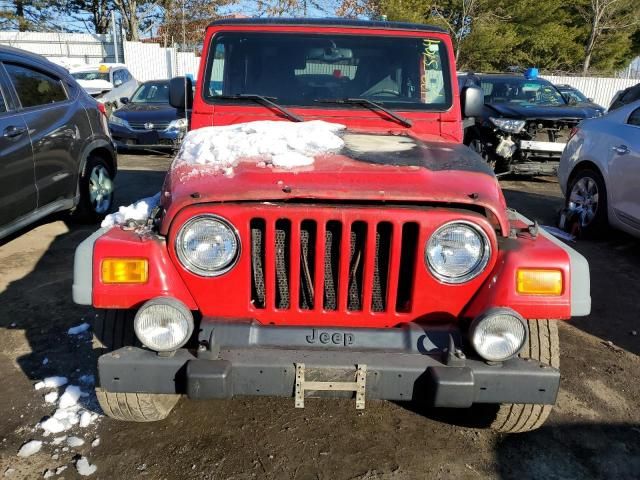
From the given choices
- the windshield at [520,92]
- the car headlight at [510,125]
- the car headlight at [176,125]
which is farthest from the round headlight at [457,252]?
the car headlight at [176,125]

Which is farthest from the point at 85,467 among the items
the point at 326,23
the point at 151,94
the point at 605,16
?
the point at 605,16

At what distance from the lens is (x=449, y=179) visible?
2.44 metres

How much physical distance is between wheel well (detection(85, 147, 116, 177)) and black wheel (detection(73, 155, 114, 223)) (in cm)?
2

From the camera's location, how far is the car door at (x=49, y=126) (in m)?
4.89

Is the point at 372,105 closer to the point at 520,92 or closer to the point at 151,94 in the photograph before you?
the point at 520,92

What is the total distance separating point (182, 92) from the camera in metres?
3.88

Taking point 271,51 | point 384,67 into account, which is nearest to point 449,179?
point 384,67

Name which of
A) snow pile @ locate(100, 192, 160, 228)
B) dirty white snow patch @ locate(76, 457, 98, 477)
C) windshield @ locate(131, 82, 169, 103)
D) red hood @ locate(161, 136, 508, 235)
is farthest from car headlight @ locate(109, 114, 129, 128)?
dirty white snow patch @ locate(76, 457, 98, 477)

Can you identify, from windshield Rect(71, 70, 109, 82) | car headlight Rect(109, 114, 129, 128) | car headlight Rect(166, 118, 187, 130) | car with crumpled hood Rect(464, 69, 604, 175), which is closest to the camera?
car with crumpled hood Rect(464, 69, 604, 175)

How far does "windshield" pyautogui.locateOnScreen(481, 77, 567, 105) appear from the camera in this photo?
32.5ft

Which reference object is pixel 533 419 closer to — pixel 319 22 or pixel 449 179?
pixel 449 179

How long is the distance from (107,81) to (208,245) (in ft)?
51.1

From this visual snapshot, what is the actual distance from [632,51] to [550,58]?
6473 millimetres

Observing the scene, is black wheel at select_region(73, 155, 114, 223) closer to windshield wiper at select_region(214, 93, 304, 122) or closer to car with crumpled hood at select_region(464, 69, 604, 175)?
windshield wiper at select_region(214, 93, 304, 122)
